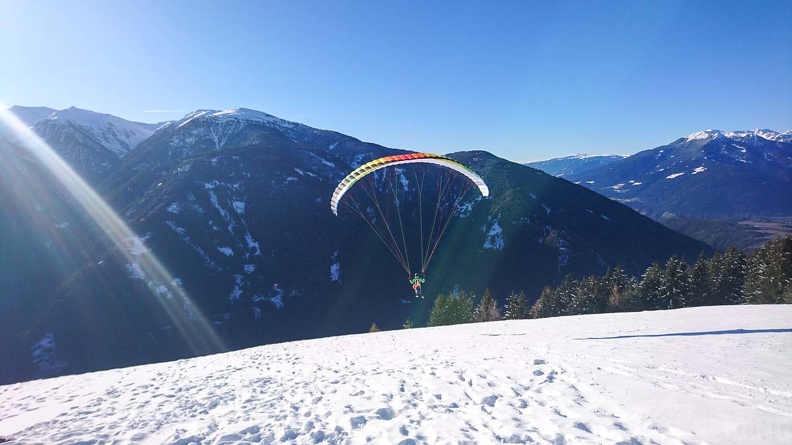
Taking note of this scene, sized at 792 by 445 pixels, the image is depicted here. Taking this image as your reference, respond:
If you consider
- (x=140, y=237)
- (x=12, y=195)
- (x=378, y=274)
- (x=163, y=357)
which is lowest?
(x=163, y=357)

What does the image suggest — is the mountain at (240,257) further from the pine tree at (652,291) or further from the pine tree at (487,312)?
the pine tree at (652,291)

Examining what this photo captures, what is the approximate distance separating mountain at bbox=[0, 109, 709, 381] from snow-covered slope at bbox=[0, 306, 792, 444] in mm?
106408

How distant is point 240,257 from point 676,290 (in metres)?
131

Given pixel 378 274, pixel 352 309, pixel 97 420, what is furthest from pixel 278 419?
pixel 378 274

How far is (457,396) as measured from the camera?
9219 millimetres

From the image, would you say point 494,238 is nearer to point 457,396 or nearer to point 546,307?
point 546,307

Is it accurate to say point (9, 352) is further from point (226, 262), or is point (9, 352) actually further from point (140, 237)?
point (226, 262)

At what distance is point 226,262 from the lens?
128875mm

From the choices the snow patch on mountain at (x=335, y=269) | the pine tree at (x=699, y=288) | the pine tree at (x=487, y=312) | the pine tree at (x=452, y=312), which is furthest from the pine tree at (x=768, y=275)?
the snow patch on mountain at (x=335, y=269)

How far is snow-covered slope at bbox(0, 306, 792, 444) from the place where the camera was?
23.0 feet

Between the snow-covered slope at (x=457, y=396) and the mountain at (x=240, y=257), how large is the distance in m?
106

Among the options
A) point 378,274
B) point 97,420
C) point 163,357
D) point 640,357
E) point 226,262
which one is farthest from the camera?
point 378,274

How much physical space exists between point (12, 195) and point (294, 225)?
10474cm

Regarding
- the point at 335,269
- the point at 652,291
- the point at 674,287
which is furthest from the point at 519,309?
the point at 335,269
